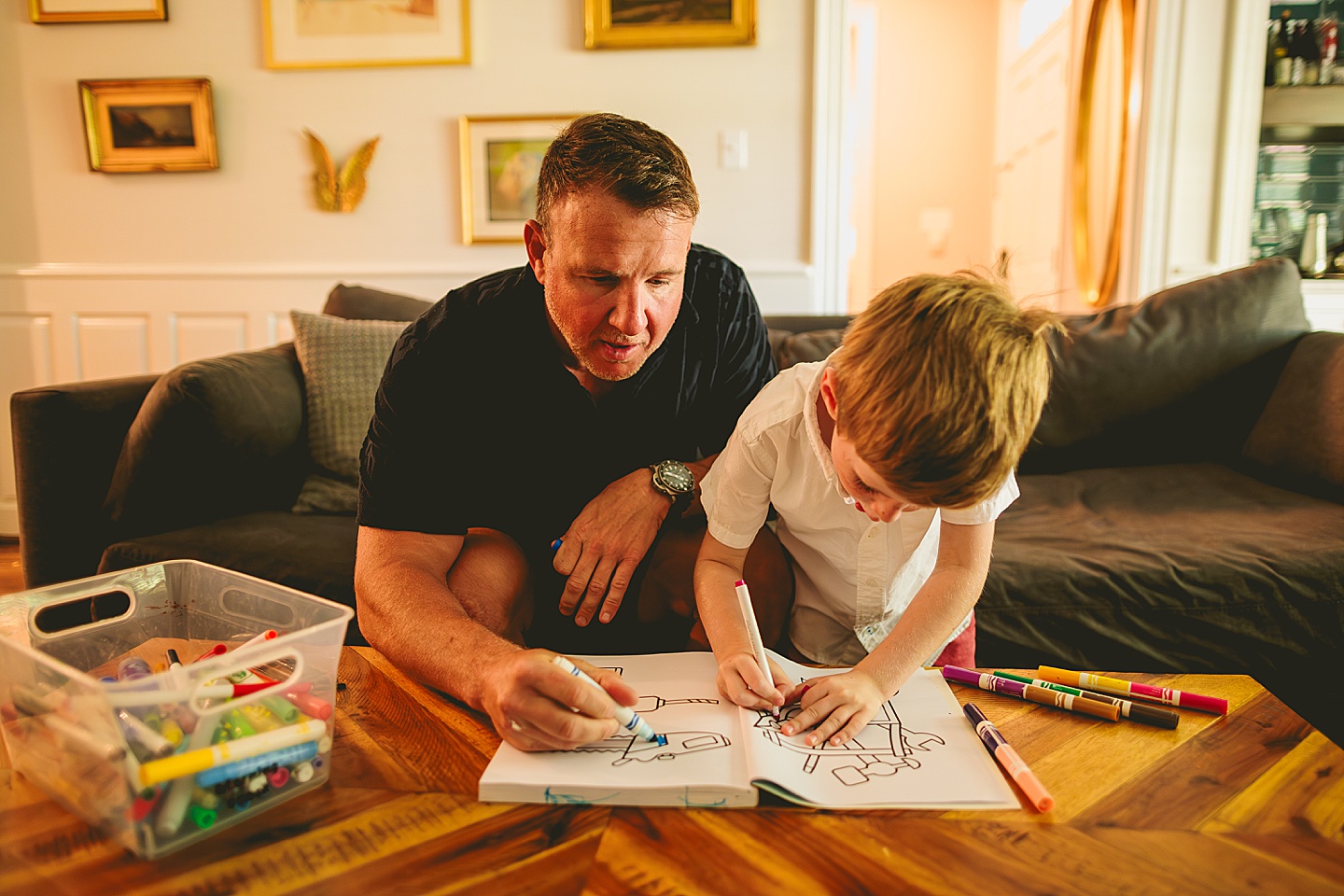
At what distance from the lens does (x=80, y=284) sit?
9.59 feet

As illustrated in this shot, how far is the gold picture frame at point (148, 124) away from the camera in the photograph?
2783 mm

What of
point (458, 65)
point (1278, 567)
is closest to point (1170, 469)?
point (1278, 567)

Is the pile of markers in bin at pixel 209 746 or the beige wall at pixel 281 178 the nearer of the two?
the pile of markers in bin at pixel 209 746

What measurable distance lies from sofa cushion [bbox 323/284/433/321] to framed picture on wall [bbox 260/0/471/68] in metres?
1.02

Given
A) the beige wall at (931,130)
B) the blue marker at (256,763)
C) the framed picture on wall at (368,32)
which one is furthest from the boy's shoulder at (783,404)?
the beige wall at (931,130)

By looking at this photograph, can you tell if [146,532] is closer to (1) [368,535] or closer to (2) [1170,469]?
(1) [368,535]

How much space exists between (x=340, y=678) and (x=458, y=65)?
2341 millimetres

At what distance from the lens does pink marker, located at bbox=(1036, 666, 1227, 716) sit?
2.64 feet

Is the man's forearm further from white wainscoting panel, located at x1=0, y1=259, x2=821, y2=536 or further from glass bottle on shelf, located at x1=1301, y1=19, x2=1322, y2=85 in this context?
glass bottle on shelf, located at x1=1301, y1=19, x2=1322, y2=85

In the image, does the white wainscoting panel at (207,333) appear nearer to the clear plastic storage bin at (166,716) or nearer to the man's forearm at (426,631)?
the man's forearm at (426,631)

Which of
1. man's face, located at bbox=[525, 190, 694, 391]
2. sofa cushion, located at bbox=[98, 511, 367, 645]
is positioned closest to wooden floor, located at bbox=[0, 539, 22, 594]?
sofa cushion, located at bbox=[98, 511, 367, 645]

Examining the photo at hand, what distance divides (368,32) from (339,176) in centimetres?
46

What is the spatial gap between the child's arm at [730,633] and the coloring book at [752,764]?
0.02m

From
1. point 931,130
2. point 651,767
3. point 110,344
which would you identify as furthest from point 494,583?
point 931,130
